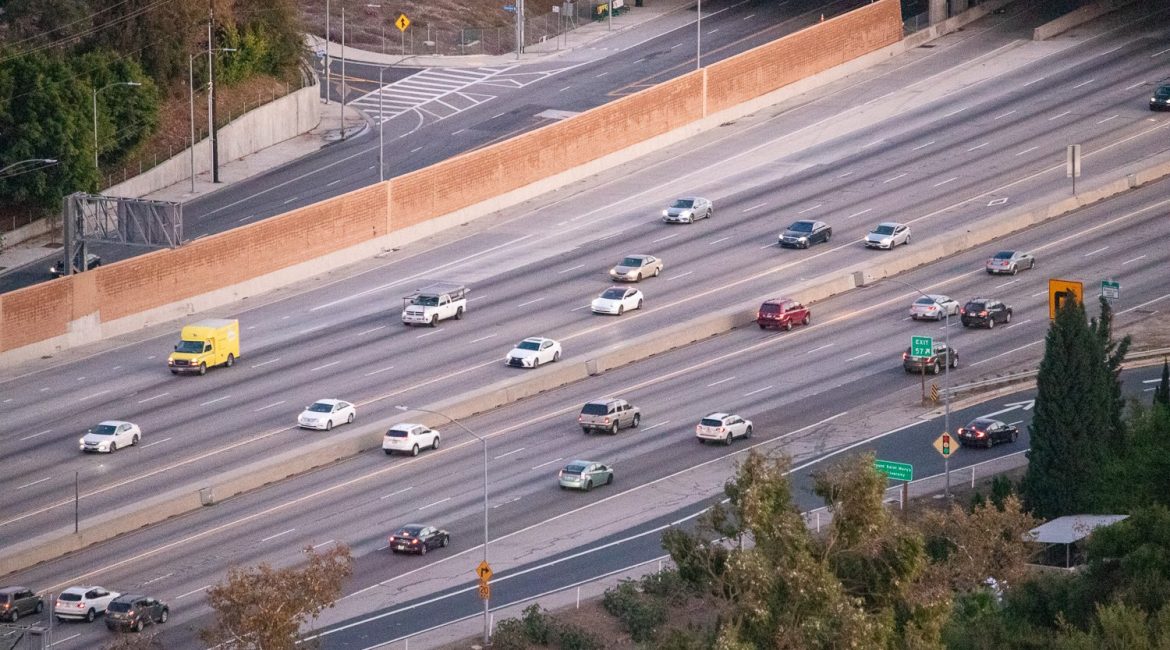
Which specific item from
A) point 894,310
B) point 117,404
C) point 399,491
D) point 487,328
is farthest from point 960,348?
point 117,404

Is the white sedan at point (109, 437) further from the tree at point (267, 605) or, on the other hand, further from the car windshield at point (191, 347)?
the tree at point (267, 605)

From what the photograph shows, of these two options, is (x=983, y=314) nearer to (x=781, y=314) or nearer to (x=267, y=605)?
(x=781, y=314)

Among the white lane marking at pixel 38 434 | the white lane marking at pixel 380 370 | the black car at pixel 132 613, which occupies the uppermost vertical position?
the black car at pixel 132 613

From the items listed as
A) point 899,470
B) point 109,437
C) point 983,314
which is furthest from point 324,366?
point 899,470

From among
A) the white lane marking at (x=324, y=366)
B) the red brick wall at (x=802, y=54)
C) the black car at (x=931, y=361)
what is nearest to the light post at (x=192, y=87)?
the white lane marking at (x=324, y=366)

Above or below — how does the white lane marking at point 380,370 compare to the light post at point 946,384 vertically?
below

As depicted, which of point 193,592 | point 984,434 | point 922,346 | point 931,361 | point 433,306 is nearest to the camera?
point 193,592
